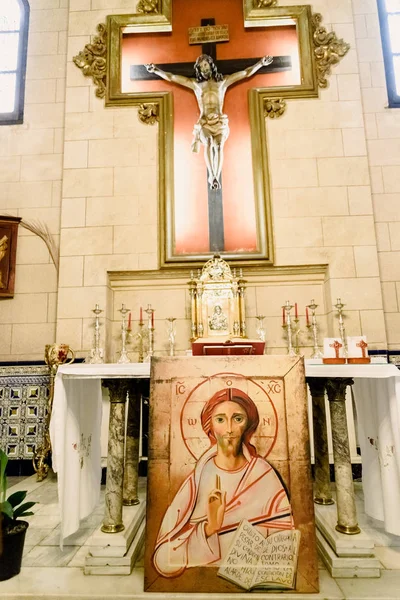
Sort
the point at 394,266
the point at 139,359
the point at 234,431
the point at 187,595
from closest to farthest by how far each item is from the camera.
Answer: the point at 187,595, the point at 234,431, the point at 139,359, the point at 394,266

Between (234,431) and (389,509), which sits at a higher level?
(234,431)

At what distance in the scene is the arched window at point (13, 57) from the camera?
5473 mm

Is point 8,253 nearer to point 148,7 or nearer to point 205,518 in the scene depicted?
point 148,7

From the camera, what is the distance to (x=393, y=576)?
6.80 ft

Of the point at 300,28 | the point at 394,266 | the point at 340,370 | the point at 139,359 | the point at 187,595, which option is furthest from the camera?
the point at 300,28

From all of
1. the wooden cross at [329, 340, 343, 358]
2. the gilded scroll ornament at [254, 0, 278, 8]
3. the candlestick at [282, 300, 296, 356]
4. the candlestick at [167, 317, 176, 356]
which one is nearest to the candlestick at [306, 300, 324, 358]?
the candlestick at [282, 300, 296, 356]

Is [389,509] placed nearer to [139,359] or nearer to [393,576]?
[393,576]

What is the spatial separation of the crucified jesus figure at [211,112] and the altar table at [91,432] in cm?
312

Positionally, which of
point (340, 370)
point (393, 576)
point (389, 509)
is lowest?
point (393, 576)

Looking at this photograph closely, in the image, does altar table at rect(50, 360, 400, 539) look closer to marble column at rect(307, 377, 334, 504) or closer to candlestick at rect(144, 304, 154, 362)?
marble column at rect(307, 377, 334, 504)

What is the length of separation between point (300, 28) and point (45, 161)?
3611mm

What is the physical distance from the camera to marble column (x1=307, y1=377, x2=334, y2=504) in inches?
116

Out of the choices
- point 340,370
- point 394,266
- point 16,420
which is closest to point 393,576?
point 340,370

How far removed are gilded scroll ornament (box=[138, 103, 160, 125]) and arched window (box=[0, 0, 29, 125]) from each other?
5.35 ft
